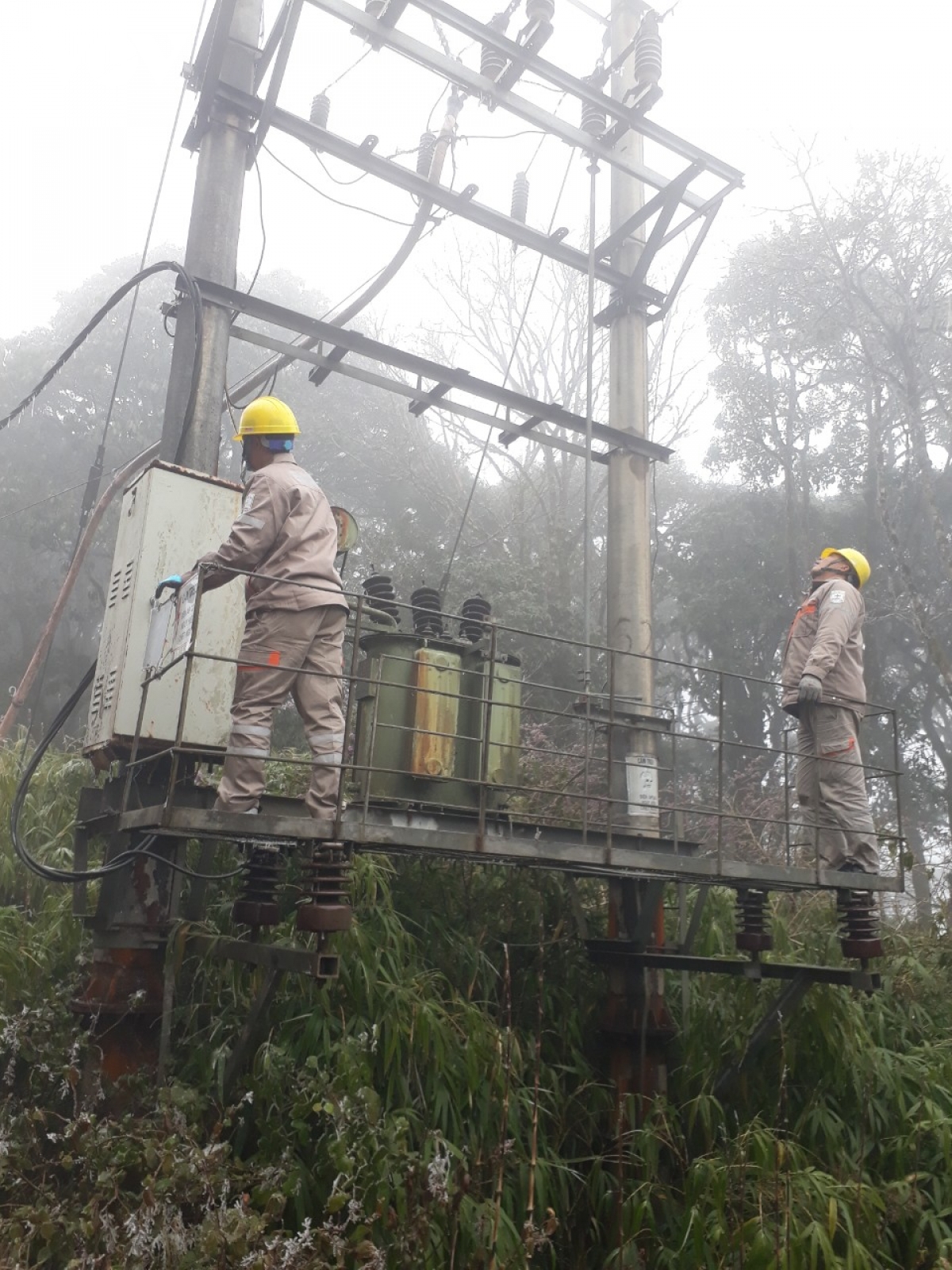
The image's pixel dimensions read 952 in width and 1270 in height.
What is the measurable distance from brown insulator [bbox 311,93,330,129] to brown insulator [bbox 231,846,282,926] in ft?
16.5

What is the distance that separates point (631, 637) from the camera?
7594 mm

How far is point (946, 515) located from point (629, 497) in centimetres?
1774

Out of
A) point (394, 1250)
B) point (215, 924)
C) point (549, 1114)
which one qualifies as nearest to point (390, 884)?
point (215, 924)

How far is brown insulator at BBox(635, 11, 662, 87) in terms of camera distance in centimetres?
848

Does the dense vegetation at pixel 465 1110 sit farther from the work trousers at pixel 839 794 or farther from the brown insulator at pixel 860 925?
the work trousers at pixel 839 794

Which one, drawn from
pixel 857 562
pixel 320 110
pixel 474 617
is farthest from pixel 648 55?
pixel 474 617

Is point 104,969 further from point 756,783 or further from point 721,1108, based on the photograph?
point 756,783

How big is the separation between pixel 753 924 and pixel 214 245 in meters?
4.98

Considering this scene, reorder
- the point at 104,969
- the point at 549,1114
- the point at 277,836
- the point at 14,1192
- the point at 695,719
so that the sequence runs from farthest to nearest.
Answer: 1. the point at 695,719
2. the point at 549,1114
3. the point at 104,969
4. the point at 14,1192
5. the point at 277,836

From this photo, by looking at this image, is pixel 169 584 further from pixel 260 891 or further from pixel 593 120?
pixel 593 120

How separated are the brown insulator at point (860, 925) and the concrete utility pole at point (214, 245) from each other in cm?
424

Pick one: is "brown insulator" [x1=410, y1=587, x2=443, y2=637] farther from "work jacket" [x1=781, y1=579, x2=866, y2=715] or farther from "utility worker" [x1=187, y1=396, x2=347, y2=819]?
"work jacket" [x1=781, y1=579, x2=866, y2=715]

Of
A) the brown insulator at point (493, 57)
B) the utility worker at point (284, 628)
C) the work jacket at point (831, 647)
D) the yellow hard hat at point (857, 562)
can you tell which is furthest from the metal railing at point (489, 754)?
the brown insulator at point (493, 57)

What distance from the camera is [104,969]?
5113 mm
